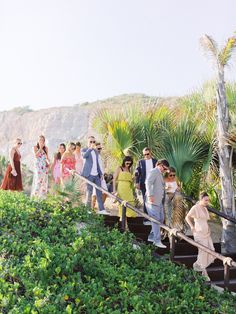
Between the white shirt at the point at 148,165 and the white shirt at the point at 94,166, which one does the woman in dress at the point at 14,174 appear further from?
the white shirt at the point at 148,165

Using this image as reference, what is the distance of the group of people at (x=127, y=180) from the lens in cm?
867

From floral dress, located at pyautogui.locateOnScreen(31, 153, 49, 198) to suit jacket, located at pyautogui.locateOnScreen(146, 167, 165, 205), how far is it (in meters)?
3.71

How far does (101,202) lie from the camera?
10.8m

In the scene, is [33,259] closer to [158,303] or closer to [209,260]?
[158,303]

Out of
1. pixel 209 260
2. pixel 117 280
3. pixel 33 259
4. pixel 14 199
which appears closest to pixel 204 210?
pixel 209 260

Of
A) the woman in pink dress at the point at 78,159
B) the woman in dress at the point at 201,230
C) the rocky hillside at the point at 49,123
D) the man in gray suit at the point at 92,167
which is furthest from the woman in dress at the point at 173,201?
the rocky hillside at the point at 49,123

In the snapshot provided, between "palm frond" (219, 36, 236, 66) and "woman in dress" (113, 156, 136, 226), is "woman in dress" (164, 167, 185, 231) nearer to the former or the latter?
"woman in dress" (113, 156, 136, 226)

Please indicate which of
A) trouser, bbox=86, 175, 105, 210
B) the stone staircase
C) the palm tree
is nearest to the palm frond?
the palm tree

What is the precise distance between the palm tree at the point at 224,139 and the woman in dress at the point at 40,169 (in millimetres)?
3877

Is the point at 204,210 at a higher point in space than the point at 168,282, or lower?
higher

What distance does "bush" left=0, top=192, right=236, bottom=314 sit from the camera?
6.11 metres

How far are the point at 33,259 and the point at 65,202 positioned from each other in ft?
10.6

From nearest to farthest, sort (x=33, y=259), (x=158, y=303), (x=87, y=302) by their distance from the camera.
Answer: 1. (x=87, y=302)
2. (x=158, y=303)
3. (x=33, y=259)

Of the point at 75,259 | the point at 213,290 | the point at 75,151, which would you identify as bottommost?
the point at 213,290
